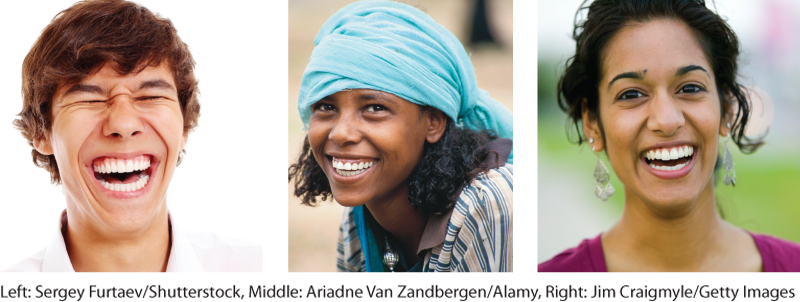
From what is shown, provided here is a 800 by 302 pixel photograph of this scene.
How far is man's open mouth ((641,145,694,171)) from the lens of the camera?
7.19ft

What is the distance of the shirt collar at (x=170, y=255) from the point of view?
90.3 inches

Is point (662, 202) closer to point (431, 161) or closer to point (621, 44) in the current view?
point (621, 44)

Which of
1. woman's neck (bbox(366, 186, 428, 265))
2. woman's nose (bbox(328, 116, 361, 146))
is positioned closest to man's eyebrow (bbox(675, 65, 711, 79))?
woman's neck (bbox(366, 186, 428, 265))

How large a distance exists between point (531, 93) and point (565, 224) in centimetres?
60

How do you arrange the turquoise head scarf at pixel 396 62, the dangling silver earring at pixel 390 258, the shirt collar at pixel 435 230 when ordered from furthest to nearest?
the dangling silver earring at pixel 390 258 → the shirt collar at pixel 435 230 → the turquoise head scarf at pixel 396 62

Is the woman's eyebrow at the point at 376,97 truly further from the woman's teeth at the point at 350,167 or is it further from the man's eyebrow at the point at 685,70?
the man's eyebrow at the point at 685,70

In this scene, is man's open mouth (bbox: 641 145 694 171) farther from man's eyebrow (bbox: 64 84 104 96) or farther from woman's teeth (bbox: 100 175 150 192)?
man's eyebrow (bbox: 64 84 104 96)

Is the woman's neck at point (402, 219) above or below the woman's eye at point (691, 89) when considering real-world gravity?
below

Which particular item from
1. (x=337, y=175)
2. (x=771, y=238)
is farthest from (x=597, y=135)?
(x=337, y=175)

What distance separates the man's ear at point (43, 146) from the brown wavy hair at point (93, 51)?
0.5 inches

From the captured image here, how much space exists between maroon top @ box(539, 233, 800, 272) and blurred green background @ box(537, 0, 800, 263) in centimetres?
4

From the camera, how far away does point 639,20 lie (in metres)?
2.22

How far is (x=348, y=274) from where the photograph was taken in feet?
7.70

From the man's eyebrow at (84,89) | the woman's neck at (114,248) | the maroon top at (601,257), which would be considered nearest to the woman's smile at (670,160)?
the maroon top at (601,257)
